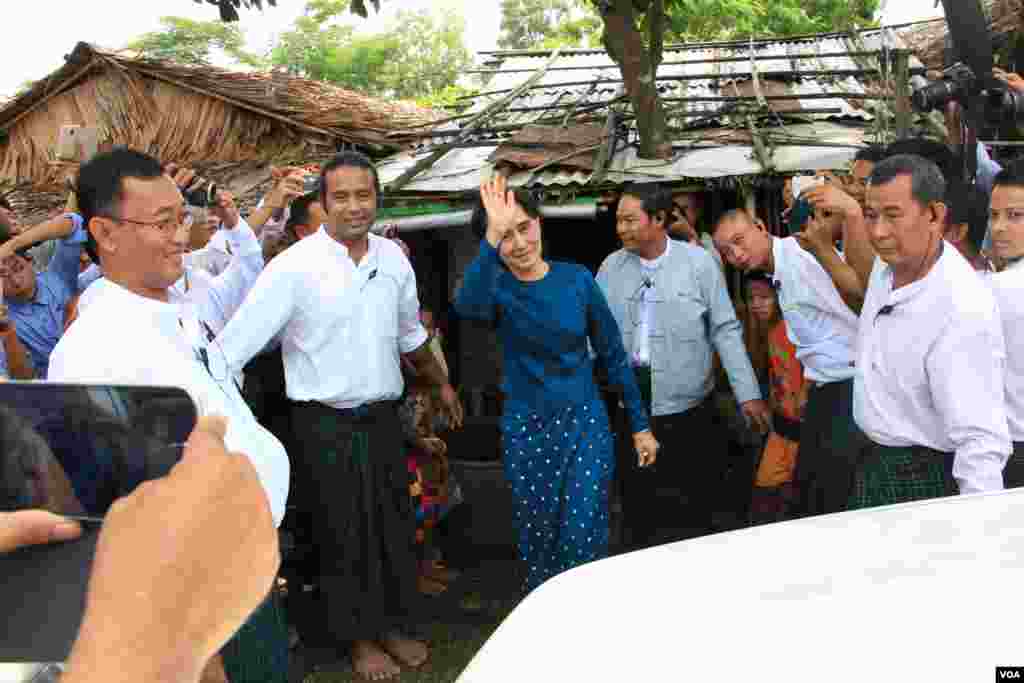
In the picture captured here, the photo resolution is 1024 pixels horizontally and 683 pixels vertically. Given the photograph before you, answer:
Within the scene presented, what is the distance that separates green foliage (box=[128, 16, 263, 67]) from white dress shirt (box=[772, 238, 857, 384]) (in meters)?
23.3

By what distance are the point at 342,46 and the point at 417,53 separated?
8.06m

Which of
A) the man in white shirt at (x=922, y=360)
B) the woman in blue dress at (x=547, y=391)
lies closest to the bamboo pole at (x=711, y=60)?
the woman in blue dress at (x=547, y=391)

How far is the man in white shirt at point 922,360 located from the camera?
2.62 meters

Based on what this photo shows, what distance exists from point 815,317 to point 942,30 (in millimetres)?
5994

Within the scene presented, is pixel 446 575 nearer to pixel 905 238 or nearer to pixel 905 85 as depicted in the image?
pixel 905 238

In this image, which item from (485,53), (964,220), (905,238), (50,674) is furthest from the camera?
(485,53)

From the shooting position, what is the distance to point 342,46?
27719 millimetres

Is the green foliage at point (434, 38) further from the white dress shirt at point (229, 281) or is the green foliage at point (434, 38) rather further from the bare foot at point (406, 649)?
the bare foot at point (406, 649)

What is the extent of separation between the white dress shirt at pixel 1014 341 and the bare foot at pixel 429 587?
9.11 ft

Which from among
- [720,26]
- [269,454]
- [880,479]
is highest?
[720,26]

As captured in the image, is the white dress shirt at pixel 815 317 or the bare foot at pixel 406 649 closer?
the white dress shirt at pixel 815 317

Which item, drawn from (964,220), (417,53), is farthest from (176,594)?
(417,53)

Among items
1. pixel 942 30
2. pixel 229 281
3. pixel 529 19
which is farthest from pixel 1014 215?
pixel 529 19

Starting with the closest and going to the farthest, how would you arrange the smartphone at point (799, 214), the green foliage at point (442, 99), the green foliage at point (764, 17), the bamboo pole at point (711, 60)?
the smartphone at point (799, 214)
the bamboo pole at point (711, 60)
the green foliage at point (442, 99)
the green foliage at point (764, 17)
